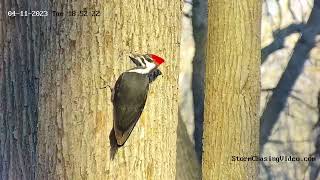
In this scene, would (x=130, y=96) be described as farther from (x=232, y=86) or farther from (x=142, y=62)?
(x=232, y=86)

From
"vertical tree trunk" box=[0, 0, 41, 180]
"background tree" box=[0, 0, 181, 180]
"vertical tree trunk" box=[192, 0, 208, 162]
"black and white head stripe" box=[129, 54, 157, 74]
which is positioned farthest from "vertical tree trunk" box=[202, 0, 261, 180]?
"vertical tree trunk" box=[192, 0, 208, 162]

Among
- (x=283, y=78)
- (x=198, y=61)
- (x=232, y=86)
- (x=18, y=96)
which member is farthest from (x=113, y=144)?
(x=283, y=78)

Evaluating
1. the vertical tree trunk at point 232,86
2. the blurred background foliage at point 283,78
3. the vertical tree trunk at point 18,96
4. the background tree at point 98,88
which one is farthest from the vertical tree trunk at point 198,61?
the background tree at point 98,88

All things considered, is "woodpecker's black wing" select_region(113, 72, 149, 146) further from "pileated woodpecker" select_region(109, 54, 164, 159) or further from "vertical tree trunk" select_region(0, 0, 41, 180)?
"vertical tree trunk" select_region(0, 0, 41, 180)

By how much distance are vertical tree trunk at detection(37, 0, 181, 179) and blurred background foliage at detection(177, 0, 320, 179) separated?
430 centimetres

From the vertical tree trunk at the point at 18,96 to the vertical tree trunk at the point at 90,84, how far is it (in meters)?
0.53

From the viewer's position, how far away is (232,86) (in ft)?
10.3

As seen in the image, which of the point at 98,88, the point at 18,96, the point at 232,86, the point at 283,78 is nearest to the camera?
the point at 98,88

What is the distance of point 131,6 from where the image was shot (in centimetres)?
143

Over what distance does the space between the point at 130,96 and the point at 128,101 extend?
0.6 inches

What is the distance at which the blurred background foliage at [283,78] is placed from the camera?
5801 millimetres

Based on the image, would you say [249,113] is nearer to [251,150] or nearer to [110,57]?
[251,150]

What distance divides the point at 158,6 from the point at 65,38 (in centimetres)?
26

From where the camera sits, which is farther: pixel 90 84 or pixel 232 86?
pixel 232 86
